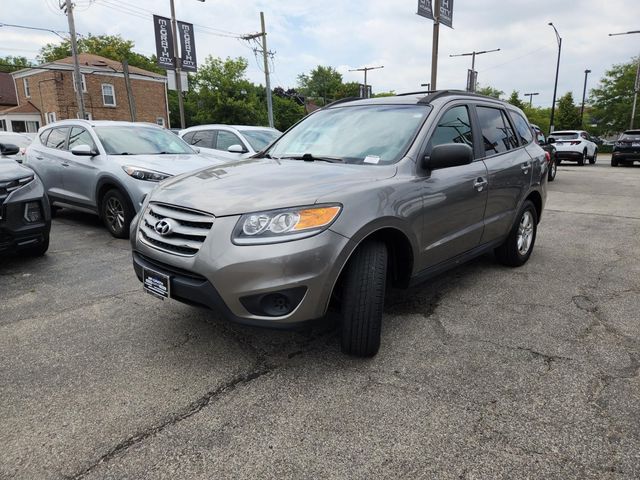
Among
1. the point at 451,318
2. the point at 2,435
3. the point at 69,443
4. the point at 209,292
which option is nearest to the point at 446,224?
the point at 451,318

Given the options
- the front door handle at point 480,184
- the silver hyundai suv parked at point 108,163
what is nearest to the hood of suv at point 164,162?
the silver hyundai suv parked at point 108,163

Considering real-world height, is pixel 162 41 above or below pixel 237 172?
above

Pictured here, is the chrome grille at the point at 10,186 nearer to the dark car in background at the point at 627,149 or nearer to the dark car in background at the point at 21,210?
the dark car in background at the point at 21,210

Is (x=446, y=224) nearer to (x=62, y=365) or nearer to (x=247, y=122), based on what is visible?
(x=62, y=365)

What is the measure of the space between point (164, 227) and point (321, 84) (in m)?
83.7

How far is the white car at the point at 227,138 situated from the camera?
8.84 meters

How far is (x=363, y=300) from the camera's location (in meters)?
2.59

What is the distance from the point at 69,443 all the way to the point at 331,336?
1.66m

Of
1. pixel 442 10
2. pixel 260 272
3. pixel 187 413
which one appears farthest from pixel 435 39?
pixel 187 413

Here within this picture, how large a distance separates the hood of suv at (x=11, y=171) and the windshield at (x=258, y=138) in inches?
177

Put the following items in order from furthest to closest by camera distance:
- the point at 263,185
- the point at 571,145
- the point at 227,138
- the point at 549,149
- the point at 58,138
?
the point at 571,145
the point at 549,149
the point at 227,138
the point at 58,138
the point at 263,185

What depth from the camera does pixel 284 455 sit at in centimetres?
200

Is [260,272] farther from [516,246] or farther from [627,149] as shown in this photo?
[627,149]

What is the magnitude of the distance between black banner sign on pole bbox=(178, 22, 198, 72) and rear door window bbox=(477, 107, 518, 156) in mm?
20587
